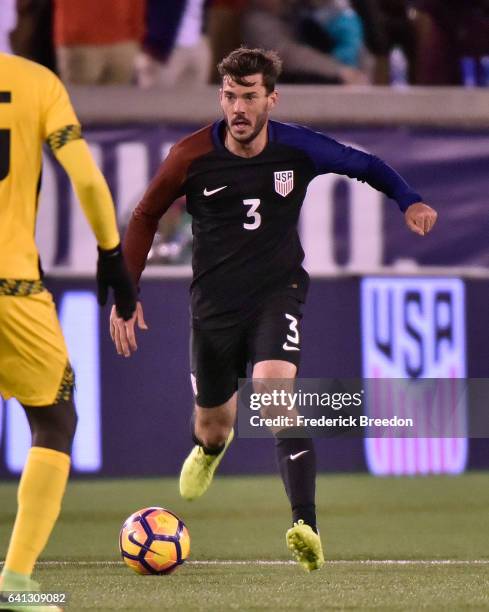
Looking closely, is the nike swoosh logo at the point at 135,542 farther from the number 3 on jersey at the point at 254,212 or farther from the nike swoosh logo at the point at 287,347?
the number 3 on jersey at the point at 254,212

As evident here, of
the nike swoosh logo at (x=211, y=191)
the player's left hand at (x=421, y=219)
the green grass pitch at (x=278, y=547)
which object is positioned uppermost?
the nike swoosh logo at (x=211, y=191)

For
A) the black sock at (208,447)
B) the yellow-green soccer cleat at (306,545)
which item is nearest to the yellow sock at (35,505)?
the yellow-green soccer cleat at (306,545)

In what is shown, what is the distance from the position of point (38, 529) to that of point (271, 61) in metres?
2.71

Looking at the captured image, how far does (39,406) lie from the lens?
15.8ft

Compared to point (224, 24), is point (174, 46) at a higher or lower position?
lower

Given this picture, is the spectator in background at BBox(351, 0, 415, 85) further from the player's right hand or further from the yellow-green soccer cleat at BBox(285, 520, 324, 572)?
the yellow-green soccer cleat at BBox(285, 520, 324, 572)

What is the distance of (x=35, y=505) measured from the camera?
187 inches

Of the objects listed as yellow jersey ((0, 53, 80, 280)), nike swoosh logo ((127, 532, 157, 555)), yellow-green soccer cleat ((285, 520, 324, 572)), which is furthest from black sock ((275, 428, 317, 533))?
yellow jersey ((0, 53, 80, 280))

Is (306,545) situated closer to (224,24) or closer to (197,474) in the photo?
(197,474)

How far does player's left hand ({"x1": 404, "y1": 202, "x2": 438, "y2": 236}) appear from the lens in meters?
6.41

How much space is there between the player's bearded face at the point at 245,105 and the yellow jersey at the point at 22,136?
6.08ft

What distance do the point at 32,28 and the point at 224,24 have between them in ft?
4.72

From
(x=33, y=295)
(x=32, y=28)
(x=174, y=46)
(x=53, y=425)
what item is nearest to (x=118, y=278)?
(x=33, y=295)

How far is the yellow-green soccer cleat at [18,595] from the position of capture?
15.0 feet
